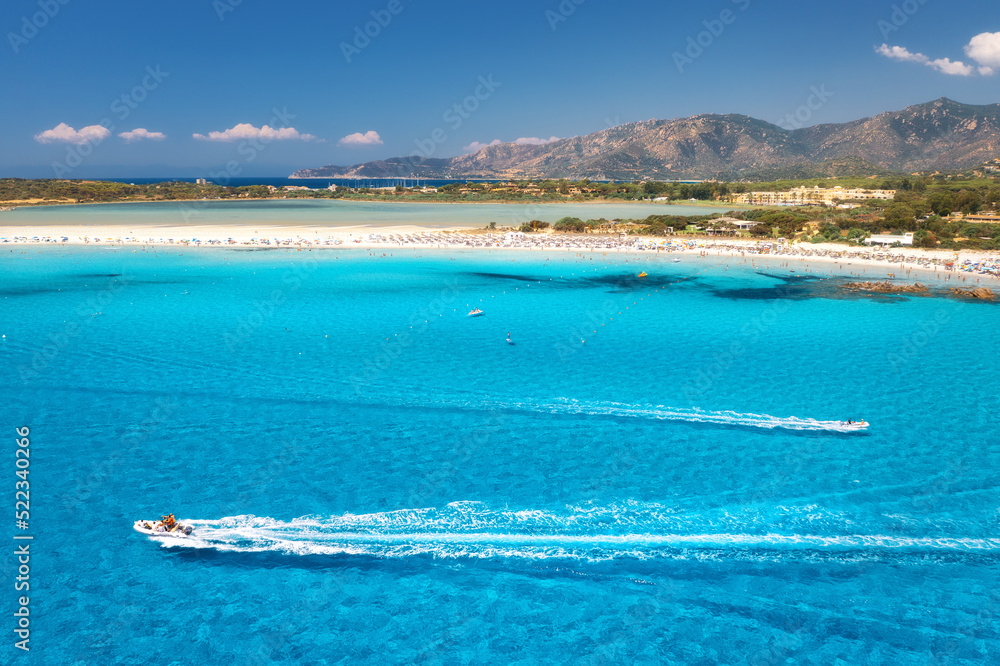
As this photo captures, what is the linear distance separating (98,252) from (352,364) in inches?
1944

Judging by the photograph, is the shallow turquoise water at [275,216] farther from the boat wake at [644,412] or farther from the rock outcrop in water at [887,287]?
the boat wake at [644,412]

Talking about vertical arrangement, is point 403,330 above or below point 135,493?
above

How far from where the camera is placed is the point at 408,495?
14219mm

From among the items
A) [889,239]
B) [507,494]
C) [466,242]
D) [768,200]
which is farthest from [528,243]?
[768,200]

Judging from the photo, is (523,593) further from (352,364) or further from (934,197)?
(934,197)

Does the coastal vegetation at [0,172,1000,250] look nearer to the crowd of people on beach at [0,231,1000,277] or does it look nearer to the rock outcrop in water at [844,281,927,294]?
the crowd of people on beach at [0,231,1000,277]

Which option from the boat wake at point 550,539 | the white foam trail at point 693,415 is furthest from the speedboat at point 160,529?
the white foam trail at point 693,415

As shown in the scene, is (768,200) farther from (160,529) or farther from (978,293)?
(160,529)

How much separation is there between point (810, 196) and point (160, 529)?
5511 inches

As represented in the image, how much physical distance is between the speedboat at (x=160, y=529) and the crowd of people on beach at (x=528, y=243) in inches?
2065

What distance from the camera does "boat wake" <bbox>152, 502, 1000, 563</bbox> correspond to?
12.2 metres

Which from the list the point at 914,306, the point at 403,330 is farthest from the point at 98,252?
the point at 914,306

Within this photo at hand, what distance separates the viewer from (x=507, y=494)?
47.0ft

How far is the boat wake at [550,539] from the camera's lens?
40.0ft
